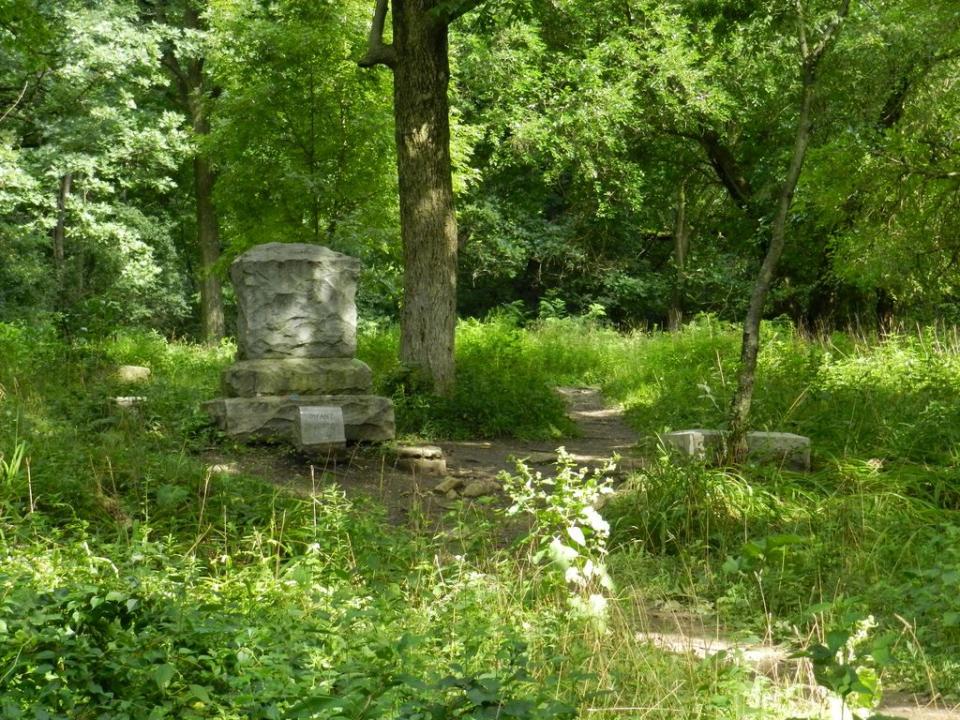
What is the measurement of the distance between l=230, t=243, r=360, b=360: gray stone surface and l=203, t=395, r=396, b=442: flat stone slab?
652mm

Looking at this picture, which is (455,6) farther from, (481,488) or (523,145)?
(523,145)

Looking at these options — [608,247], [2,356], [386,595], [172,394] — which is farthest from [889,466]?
[608,247]

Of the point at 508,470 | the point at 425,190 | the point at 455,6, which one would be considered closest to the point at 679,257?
the point at 425,190

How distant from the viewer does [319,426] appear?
29.6ft

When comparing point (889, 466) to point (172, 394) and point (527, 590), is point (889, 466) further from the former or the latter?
point (172, 394)

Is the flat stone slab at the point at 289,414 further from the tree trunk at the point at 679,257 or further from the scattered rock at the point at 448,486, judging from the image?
the tree trunk at the point at 679,257

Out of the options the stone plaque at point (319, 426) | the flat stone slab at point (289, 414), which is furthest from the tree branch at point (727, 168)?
the stone plaque at point (319, 426)

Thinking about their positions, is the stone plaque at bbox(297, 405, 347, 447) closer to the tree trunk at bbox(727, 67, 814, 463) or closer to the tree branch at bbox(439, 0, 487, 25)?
the tree trunk at bbox(727, 67, 814, 463)

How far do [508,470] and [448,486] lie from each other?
42.0 inches

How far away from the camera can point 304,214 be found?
16047 mm

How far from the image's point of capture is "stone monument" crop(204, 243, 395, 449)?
9.38 m

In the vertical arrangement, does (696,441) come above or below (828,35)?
below

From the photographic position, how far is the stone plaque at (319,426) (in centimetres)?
895

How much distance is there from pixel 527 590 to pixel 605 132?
14613 millimetres
